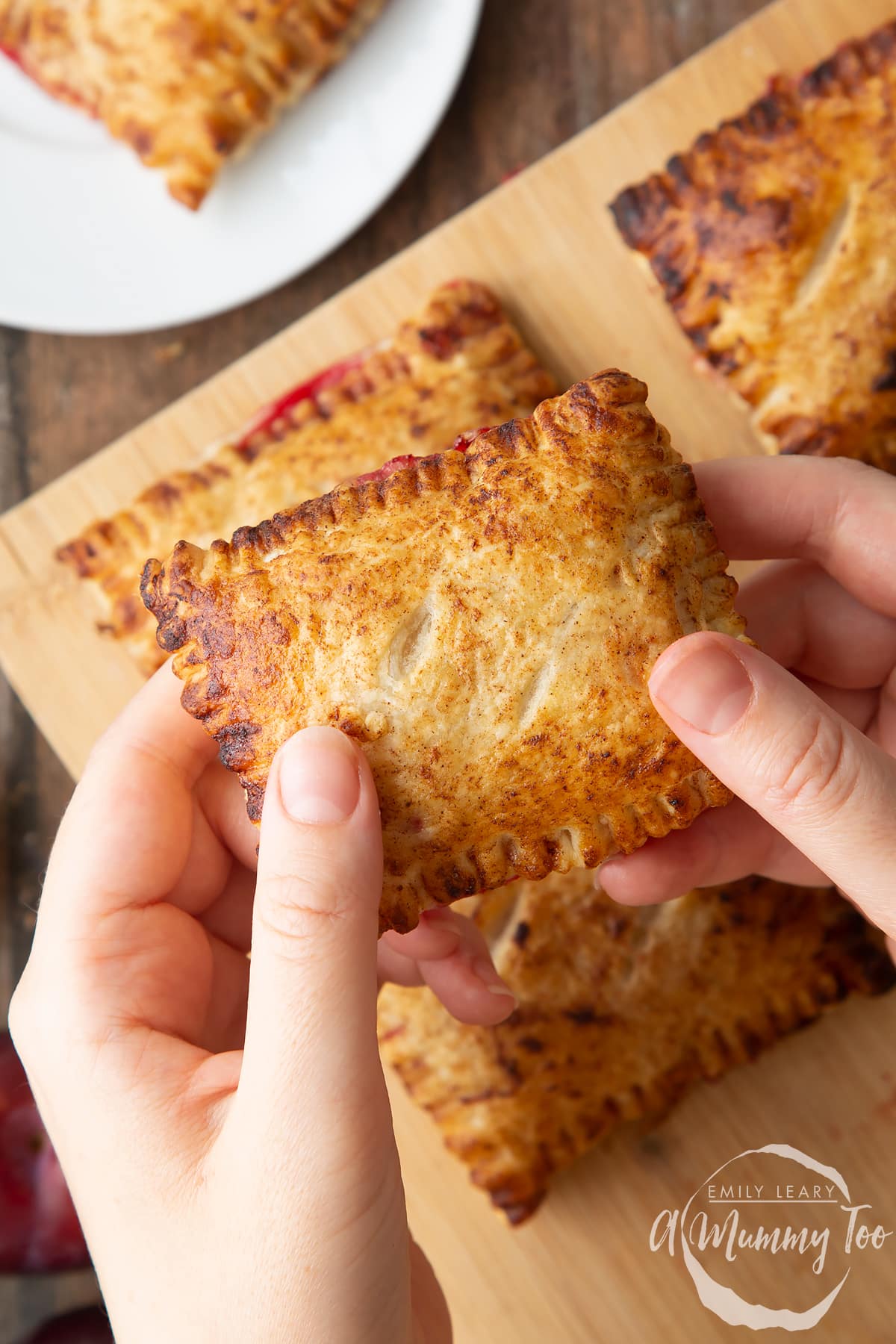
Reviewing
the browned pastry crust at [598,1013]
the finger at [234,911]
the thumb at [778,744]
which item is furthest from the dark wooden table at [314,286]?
the thumb at [778,744]

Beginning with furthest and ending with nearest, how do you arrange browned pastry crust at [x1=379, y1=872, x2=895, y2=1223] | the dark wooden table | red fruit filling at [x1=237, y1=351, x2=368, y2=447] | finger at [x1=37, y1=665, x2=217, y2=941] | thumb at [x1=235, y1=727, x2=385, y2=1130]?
the dark wooden table < red fruit filling at [x1=237, y1=351, x2=368, y2=447] < browned pastry crust at [x1=379, y1=872, x2=895, y2=1223] < finger at [x1=37, y1=665, x2=217, y2=941] < thumb at [x1=235, y1=727, x2=385, y2=1130]

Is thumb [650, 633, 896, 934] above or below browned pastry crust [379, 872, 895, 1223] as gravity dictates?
above

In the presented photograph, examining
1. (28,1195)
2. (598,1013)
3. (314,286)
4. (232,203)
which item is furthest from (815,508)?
(28,1195)

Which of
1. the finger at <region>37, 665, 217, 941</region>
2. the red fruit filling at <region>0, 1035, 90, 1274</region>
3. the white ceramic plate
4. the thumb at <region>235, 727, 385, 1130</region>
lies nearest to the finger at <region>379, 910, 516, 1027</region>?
the finger at <region>37, 665, 217, 941</region>

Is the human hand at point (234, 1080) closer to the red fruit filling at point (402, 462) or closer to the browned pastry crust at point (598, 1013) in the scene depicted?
the red fruit filling at point (402, 462)

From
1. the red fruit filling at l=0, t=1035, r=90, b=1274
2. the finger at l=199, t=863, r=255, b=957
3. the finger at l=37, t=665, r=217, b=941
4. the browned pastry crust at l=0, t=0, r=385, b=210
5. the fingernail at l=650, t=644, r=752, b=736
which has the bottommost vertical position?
the red fruit filling at l=0, t=1035, r=90, b=1274

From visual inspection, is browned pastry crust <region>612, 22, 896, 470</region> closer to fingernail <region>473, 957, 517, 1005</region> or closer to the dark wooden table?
the dark wooden table

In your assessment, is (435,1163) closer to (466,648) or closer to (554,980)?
(554,980)
